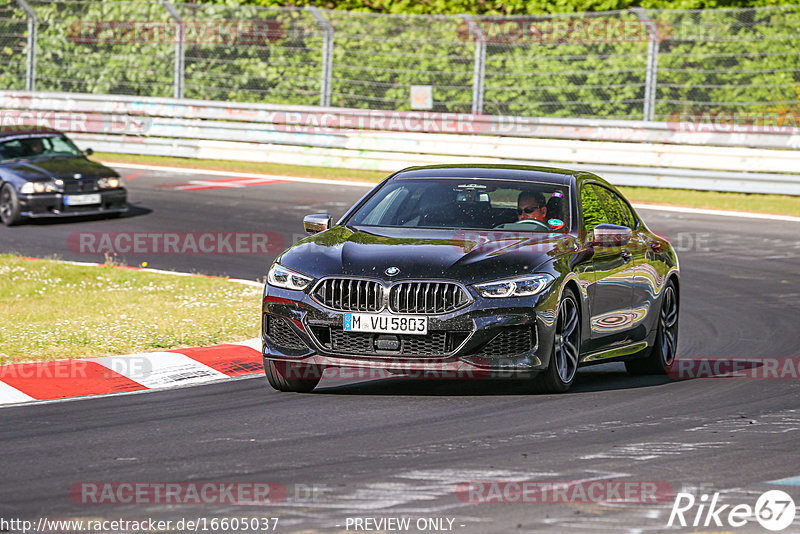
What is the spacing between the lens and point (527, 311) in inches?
336

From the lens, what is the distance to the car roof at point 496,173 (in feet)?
33.1

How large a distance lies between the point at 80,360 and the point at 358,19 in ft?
56.8

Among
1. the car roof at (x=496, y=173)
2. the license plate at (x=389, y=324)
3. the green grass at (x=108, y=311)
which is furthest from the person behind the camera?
the green grass at (x=108, y=311)

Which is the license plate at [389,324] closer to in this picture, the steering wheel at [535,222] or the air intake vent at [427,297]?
the air intake vent at [427,297]

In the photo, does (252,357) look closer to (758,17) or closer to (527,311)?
(527,311)

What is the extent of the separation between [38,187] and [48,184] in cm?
16

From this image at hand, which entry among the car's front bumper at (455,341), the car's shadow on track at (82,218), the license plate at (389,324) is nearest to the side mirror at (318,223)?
the car's front bumper at (455,341)

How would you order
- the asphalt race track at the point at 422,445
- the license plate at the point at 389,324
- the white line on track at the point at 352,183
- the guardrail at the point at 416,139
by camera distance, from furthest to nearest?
the guardrail at the point at 416,139 < the white line on track at the point at 352,183 < the license plate at the point at 389,324 < the asphalt race track at the point at 422,445

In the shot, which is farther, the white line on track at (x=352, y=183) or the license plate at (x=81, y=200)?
the white line on track at (x=352, y=183)

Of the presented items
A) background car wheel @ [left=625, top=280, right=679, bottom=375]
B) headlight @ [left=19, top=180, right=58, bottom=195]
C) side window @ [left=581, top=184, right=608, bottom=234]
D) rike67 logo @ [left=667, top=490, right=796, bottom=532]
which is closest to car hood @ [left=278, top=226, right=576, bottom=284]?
side window @ [left=581, top=184, right=608, bottom=234]

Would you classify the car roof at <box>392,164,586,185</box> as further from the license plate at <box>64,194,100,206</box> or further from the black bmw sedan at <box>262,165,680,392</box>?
the license plate at <box>64,194,100,206</box>

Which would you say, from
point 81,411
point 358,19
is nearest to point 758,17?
point 358,19

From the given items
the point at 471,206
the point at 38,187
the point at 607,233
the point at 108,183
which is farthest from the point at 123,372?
the point at 108,183

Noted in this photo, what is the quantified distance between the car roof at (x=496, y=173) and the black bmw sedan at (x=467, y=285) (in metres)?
0.02
